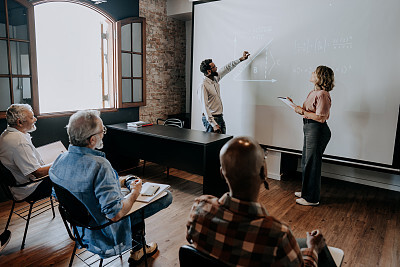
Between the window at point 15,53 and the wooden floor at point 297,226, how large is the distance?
127 centimetres

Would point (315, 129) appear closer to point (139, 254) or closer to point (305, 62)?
point (305, 62)

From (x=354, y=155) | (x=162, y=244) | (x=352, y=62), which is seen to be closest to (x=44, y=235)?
(x=162, y=244)

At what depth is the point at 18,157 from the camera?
233cm

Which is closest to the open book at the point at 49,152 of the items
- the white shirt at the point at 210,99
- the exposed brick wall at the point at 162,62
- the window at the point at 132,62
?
the window at the point at 132,62

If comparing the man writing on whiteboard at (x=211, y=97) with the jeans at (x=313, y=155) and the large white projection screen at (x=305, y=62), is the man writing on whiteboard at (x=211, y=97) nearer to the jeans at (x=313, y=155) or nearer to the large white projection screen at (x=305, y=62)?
the large white projection screen at (x=305, y=62)

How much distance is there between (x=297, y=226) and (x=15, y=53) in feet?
11.8

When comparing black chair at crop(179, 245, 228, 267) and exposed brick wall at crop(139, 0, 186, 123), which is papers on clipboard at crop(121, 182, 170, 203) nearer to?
black chair at crop(179, 245, 228, 267)

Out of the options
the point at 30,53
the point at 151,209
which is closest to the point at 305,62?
the point at 151,209

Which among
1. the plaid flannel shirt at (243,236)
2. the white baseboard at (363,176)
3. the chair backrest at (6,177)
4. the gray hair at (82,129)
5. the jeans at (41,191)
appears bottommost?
the white baseboard at (363,176)

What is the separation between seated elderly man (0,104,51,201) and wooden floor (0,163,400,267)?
47 centimetres

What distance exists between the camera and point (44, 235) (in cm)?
268

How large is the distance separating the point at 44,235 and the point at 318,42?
3684mm

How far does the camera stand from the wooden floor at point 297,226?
2375 millimetres

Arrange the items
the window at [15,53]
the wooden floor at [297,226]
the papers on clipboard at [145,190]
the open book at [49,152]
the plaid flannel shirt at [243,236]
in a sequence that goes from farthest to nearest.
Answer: the window at [15,53] < the open book at [49,152] < the wooden floor at [297,226] < the papers on clipboard at [145,190] < the plaid flannel shirt at [243,236]
